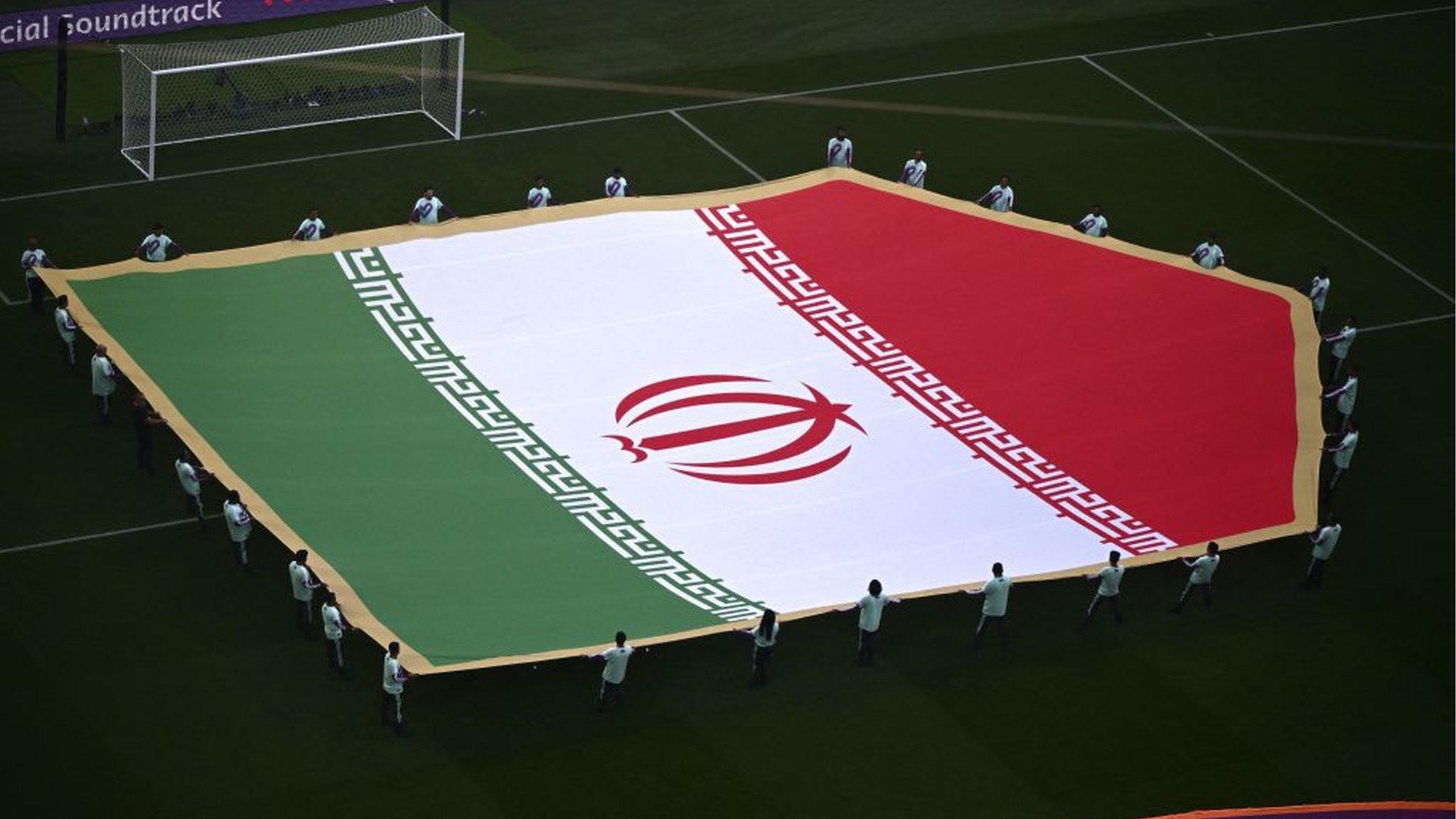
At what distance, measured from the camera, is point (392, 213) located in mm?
43812

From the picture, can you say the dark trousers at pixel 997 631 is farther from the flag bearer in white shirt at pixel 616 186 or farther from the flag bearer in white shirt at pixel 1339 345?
the flag bearer in white shirt at pixel 616 186

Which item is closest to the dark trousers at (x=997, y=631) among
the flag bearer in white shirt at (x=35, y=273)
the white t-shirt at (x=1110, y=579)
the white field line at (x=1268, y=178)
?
the white t-shirt at (x=1110, y=579)

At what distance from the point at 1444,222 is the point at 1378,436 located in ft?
28.6

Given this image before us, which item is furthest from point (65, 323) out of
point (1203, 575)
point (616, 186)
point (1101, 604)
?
point (1203, 575)

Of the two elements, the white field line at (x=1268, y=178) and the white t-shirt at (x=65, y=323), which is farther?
the white field line at (x=1268, y=178)

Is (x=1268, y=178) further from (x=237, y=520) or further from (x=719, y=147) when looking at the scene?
(x=237, y=520)

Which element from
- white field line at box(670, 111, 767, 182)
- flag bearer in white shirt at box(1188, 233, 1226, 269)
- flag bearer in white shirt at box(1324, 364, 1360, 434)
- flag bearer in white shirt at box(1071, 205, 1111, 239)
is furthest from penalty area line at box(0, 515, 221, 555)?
flag bearer in white shirt at box(1324, 364, 1360, 434)

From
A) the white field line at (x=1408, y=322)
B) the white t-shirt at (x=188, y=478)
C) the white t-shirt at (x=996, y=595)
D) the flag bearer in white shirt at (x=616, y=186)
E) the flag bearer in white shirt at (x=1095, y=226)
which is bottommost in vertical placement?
the white t-shirt at (x=188, y=478)

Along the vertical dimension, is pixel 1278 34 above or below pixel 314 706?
above

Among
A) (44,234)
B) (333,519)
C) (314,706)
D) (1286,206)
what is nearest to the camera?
(314,706)

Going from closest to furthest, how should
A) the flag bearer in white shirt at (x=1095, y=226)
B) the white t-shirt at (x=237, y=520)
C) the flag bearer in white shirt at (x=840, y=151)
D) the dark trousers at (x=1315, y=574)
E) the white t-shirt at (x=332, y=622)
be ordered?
the white t-shirt at (x=332, y=622)
the white t-shirt at (x=237, y=520)
the dark trousers at (x=1315, y=574)
the flag bearer in white shirt at (x=1095, y=226)
the flag bearer in white shirt at (x=840, y=151)

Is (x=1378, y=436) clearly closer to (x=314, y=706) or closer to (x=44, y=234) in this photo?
(x=314, y=706)

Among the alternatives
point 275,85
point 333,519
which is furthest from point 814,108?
point 333,519

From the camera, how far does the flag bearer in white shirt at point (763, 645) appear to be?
105 feet
